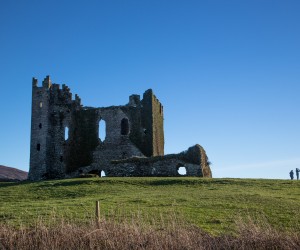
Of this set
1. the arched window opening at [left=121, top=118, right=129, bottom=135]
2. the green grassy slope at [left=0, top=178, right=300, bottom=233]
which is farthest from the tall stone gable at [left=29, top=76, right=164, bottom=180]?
the green grassy slope at [left=0, top=178, right=300, bottom=233]

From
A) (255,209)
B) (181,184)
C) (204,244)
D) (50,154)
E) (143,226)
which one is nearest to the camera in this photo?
(204,244)

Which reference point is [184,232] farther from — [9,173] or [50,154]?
[9,173]

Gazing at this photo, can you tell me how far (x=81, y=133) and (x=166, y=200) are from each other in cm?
2911

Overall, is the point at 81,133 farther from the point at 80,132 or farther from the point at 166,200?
the point at 166,200

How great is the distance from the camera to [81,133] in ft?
169

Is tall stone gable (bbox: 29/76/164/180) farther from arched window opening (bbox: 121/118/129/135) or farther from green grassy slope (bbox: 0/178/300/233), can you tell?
green grassy slope (bbox: 0/178/300/233)

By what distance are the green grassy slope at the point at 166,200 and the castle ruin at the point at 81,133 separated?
1479 cm

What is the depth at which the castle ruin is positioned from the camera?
49.4 meters

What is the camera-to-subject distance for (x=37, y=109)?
51.2 m

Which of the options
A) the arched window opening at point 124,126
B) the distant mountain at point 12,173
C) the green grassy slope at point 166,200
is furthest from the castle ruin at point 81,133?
the distant mountain at point 12,173

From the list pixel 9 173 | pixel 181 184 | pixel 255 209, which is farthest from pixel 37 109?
pixel 255 209

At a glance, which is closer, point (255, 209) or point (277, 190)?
point (255, 209)

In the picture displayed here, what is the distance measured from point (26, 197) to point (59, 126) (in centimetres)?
2251

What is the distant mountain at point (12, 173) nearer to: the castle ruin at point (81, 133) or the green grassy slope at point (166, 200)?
the castle ruin at point (81, 133)
